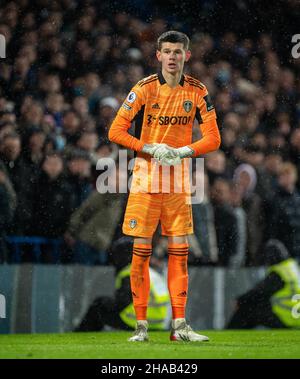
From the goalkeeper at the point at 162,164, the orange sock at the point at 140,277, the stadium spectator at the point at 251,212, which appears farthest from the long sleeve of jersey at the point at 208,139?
the stadium spectator at the point at 251,212

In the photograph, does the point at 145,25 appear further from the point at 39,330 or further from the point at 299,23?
the point at 39,330

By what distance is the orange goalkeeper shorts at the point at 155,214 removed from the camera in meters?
6.65

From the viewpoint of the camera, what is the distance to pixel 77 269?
8297 millimetres

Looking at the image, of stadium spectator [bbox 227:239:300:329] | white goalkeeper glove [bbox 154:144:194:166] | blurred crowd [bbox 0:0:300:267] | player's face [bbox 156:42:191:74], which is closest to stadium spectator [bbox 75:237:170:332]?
blurred crowd [bbox 0:0:300:267]

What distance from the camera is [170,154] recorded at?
646 cm

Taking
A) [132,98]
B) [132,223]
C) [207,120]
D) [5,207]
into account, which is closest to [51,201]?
[5,207]

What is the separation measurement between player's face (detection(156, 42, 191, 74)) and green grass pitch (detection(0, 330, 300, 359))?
1857 mm

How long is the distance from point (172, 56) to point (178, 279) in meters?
1.51

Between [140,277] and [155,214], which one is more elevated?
[155,214]

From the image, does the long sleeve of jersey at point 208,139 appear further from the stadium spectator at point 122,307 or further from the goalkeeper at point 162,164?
the stadium spectator at point 122,307

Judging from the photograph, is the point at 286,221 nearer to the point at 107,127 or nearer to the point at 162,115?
the point at 107,127

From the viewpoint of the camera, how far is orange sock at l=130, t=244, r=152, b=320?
21.8 feet

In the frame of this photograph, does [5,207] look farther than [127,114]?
Yes

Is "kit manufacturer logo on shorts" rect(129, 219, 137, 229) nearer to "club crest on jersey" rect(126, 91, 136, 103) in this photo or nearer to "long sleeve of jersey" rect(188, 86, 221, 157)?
"long sleeve of jersey" rect(188, 86, 221, 157)
